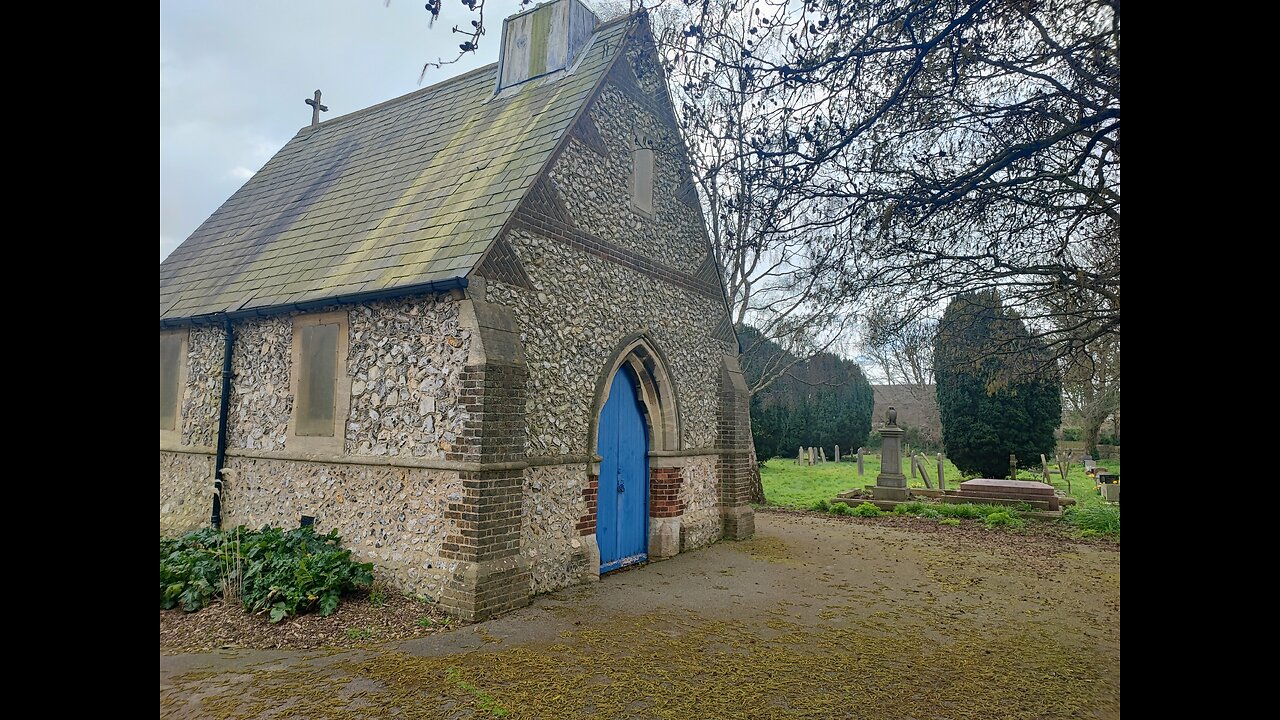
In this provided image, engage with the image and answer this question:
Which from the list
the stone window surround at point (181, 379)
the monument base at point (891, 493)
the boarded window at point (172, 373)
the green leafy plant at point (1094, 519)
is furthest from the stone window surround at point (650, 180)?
the green leafy plant at point (1094, 519)

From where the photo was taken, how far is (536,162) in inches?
327

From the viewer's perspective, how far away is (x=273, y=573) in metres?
7.05

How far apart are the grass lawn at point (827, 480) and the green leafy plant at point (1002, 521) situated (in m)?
4.10

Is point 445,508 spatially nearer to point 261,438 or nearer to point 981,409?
point 261,438

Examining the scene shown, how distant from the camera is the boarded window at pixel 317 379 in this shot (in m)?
8.12

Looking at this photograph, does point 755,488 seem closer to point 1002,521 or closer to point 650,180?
point 1002,521

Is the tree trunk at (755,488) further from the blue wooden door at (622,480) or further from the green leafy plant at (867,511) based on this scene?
the blue wooden door at (622,480)

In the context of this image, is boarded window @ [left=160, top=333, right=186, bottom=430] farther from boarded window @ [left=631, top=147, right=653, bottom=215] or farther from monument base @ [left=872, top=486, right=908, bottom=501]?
monument base @ [left=872, top=486, right=908, bottom=501]

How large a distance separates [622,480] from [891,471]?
9702mm

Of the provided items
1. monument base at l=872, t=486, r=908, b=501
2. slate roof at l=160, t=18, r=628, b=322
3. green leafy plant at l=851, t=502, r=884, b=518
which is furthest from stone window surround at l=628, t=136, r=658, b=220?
monument base at l=872, t=486, r=908, b=501

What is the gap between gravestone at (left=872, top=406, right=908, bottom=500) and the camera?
16484 millimetres
